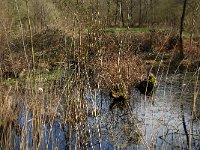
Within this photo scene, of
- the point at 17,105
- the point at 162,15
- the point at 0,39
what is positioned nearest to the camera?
the point at 17,105

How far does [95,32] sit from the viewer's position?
6.84 meters

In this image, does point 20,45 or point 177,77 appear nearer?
point 177,77

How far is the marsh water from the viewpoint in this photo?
4855mm

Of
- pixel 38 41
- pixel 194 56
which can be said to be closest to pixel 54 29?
pixel 38 41

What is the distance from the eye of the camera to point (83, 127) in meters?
5.46

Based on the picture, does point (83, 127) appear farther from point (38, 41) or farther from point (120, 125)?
point (38, 41)

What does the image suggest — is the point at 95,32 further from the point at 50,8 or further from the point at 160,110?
the point at 50,8

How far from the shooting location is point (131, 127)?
7328 mm

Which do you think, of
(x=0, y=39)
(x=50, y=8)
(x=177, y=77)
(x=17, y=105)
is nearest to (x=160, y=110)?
(x=17, y=105)

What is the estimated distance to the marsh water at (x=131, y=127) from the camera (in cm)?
486

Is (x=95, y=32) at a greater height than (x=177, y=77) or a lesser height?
greater

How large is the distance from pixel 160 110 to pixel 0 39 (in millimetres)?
7502

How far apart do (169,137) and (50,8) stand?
68.1ft

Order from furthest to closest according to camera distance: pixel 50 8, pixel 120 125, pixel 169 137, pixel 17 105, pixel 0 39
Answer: pixel 50 8 → pixel 0 39 → pixel 120 125 → pixel 169 137 → pixel 17 105
